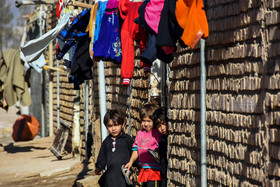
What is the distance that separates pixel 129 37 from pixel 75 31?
1637 mm

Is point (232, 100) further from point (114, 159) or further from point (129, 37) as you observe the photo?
point (114, 159)

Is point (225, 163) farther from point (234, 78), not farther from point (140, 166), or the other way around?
point (140, 166)

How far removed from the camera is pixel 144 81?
7.70 meters

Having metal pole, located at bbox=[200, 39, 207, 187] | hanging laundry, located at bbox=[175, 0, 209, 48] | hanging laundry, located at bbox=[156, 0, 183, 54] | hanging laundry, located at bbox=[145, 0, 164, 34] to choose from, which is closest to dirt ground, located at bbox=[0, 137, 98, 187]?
metal pole, located at bbox=[200, 39, 207, 187]

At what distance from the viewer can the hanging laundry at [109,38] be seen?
19.8 ft

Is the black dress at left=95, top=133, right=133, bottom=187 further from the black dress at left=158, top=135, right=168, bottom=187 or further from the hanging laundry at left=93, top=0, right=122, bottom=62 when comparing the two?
the hanging laundry at left=93, top=0, right=122, bottom=62

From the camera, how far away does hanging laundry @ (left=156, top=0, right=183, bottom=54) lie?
4727mm

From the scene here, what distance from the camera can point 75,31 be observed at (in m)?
7.13

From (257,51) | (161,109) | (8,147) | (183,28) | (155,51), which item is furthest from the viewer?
(8,147)

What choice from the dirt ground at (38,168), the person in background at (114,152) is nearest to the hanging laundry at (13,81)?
the dirt ground at (38,168)

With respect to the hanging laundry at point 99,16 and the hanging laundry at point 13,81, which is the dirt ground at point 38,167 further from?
the hanging laundry at point 99,16

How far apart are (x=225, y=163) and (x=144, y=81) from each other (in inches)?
120

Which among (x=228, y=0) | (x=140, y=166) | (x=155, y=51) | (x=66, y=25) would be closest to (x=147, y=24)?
(x=155, y=51)

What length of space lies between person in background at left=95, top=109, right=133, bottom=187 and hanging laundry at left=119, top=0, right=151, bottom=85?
822 millimetres
